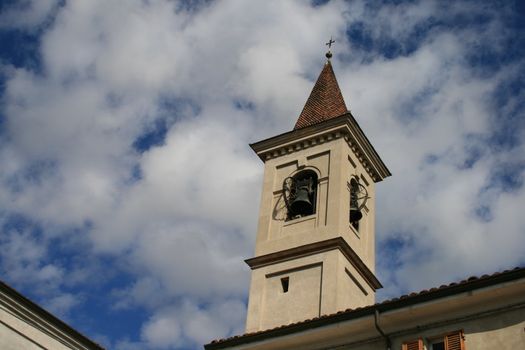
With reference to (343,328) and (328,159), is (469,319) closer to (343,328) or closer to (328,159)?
(343,328)

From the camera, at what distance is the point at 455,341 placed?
16.0 metres

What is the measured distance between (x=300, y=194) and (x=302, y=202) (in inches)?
15.2

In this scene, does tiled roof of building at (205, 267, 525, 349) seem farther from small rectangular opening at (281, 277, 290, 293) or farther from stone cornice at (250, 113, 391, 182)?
stone cornice at (250, 113, 391, 182)

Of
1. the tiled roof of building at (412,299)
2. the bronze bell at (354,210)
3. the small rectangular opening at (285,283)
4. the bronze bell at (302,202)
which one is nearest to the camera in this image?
the tiled roof of building at (412,299)

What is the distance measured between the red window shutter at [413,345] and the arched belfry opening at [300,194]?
11.2 m

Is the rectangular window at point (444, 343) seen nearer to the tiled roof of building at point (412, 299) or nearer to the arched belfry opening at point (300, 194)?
the tiled roof of building at point (412, 299)

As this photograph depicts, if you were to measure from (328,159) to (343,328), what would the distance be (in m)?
11.8

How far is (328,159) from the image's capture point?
28562mm

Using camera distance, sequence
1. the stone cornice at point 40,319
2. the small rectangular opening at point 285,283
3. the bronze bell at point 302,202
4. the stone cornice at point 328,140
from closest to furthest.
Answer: the stone cornice at point 40,319 < the small rectangular opening at point 285,283 < the bronze bell at point 302,202 < the stone cornice at point 328,140

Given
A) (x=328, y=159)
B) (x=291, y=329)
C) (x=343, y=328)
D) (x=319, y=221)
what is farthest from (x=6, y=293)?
(x=328, y=159)

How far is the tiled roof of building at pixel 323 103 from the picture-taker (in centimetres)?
3084

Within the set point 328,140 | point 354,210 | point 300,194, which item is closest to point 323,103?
point 328,140

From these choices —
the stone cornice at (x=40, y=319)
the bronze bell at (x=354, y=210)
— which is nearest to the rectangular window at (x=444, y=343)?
the stone cornice at (x=40, y=319)

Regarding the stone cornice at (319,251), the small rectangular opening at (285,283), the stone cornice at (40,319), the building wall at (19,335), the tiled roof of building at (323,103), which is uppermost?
the tiled roof of building at (323,103)
